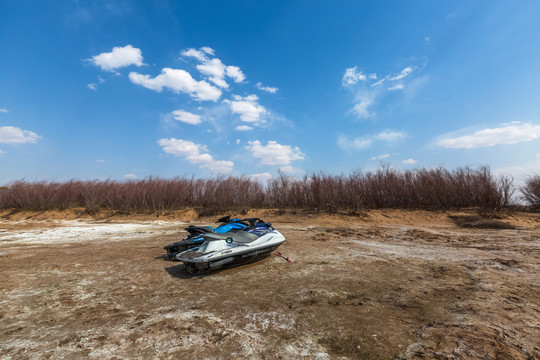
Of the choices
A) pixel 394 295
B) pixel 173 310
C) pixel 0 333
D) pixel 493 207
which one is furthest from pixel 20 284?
pixel 493 207

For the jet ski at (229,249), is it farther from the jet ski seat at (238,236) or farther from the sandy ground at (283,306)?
the sandy ground at (283,306)

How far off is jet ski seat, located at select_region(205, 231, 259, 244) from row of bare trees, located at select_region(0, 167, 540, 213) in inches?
354

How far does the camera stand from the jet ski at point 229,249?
164 inches

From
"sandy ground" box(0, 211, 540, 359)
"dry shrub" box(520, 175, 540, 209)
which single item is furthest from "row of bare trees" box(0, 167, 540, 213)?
"sandy ground" box(0, 211, 540, 359)

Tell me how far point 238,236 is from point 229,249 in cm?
46

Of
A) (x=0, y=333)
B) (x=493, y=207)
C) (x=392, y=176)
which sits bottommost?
(x=0, y=333)

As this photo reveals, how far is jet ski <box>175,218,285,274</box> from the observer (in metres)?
4.16

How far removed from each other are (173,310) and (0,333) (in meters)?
1.60

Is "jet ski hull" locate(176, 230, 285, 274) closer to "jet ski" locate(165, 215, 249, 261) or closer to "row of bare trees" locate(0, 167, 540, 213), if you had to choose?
"jet ski" locate(165, 215, 249, 261)

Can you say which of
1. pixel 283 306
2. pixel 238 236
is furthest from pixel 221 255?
pixel 283 306

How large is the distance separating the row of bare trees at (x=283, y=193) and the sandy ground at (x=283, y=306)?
25.2 ft

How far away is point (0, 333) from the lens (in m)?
2.46

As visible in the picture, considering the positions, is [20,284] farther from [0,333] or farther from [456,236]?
[456,236]

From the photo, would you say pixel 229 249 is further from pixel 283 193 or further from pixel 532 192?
pixel 532 192
